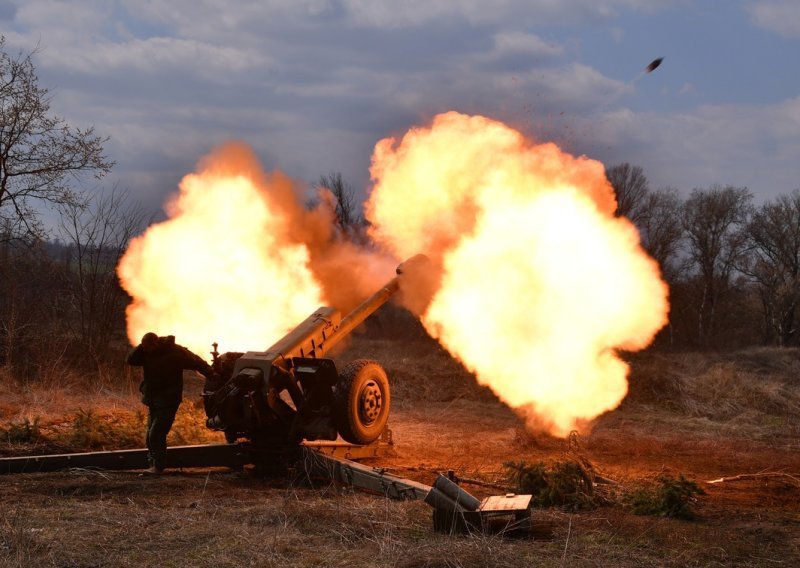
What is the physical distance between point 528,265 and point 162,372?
5.15m

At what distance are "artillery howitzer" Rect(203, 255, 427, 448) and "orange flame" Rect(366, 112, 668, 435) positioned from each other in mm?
2298

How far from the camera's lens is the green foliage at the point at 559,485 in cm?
810

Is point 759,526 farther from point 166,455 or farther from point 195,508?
point 166,455

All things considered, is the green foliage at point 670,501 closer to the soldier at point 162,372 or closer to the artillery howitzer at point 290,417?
the artillery howitzer at point 290,417

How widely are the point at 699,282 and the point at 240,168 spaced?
39902 millimetres

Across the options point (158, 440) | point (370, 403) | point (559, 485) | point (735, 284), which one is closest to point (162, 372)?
point (158, 440)

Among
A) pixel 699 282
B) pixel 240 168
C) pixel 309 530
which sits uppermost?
pixel 699 282

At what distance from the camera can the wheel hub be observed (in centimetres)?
1030

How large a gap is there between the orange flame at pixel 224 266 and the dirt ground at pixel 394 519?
239cm

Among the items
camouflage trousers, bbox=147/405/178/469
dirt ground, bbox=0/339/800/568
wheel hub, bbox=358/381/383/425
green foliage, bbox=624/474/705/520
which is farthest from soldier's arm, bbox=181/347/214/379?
green foliage, bbox=624/474/705/520

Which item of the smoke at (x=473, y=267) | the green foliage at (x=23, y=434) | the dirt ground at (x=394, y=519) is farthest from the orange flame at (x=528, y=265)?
the green foliage at (x=23, y=434)

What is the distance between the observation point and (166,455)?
964 cm

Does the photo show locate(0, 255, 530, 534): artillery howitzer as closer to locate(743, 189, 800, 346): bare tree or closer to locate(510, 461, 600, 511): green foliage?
locate(510, 461, 600, 511): green foliage

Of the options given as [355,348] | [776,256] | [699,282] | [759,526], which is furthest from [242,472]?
[776,256]
